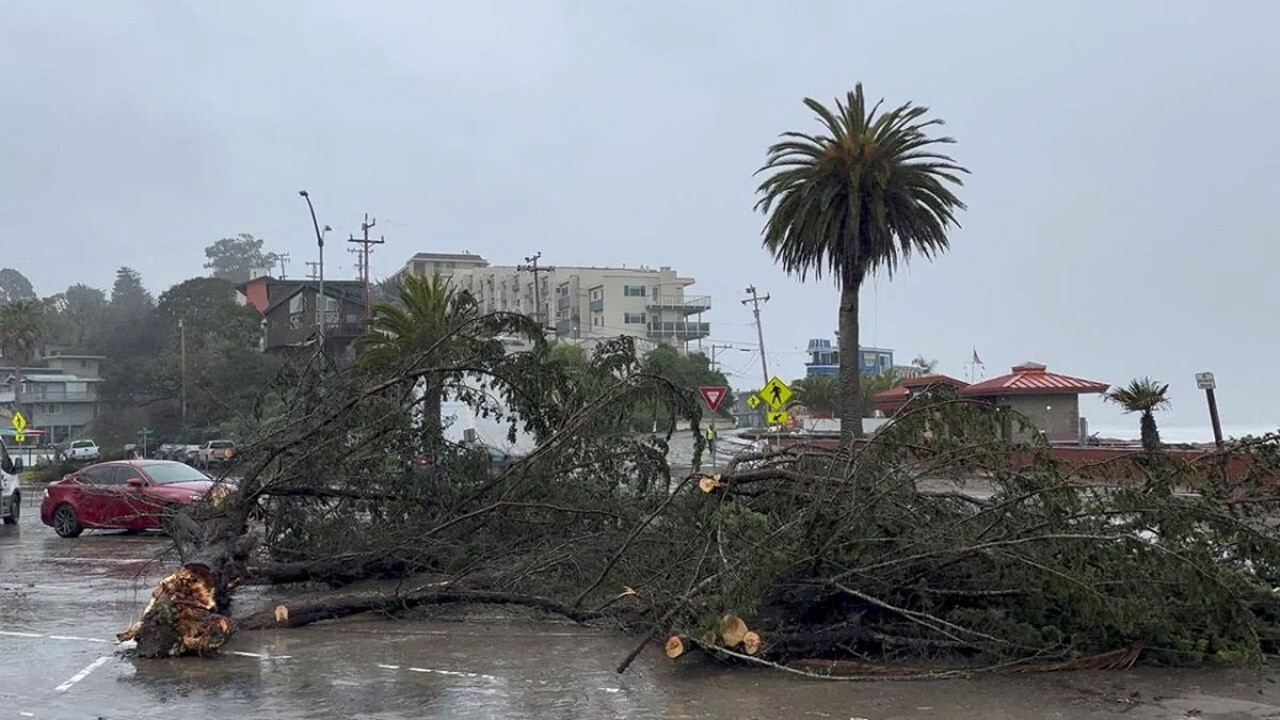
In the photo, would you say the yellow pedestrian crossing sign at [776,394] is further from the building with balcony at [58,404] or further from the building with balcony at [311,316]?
the building with balcony at [58,404]

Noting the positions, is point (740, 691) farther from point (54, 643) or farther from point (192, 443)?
point (192, 443)

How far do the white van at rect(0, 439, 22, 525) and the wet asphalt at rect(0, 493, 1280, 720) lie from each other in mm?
14313

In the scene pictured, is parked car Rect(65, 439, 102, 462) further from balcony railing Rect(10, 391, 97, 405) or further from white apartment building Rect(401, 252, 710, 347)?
white apartment building Rect(401, 252, 710, 347)

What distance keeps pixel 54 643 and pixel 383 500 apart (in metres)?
3.71

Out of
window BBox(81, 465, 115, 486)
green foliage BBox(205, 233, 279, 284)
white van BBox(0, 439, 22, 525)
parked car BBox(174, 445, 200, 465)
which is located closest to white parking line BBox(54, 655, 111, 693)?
window BBox(81, 465, 115, 486)

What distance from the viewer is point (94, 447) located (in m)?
65.6

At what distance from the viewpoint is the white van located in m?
24.5

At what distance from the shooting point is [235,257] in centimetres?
17800

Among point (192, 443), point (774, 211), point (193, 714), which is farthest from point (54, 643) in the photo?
point (192, 443)

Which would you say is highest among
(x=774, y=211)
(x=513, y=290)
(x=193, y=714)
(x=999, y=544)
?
(x=513, y=290)

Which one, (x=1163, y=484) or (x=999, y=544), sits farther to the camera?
(x=1163, y=484)

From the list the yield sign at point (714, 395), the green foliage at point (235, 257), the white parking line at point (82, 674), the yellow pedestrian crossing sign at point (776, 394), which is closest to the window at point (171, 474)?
the yield sign at point (714, 395)

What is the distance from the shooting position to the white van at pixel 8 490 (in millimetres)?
24469

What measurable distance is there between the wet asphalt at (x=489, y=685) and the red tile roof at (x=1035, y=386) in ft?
90.7
